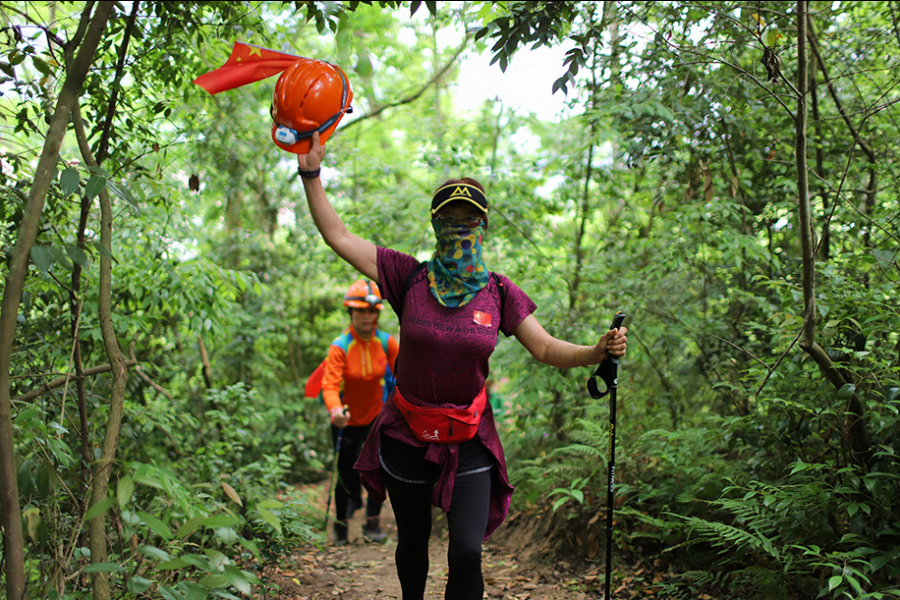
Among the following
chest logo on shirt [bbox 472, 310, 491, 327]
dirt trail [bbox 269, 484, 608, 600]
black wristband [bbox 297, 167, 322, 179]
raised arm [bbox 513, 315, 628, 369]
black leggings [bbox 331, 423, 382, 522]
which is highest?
black wristband [bbox 297, 167, 322, 179]

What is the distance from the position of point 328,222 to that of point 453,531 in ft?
5.06

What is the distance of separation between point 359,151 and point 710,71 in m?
5.41

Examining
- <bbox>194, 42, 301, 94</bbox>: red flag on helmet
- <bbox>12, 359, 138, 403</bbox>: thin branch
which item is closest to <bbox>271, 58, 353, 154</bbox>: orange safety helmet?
<bbox>194, 42, 301, 94</bbox>: red flag on helmet

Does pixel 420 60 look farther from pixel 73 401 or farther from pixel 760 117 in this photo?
Answer: pixel 73 401

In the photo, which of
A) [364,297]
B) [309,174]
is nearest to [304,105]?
[309,174]

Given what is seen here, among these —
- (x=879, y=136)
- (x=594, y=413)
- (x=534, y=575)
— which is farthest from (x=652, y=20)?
(x=534, y=575)

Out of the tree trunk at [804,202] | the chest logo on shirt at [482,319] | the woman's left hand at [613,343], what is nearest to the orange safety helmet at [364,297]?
the chest logo on shirt at [482,319]

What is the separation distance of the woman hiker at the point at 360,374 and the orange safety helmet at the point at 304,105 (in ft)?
9.57

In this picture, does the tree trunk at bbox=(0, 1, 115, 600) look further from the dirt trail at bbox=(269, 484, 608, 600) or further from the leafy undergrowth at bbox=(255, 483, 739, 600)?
the dirt trail at bbox=(269, 484, 608, 600)

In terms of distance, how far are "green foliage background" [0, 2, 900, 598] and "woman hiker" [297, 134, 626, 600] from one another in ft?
2.47

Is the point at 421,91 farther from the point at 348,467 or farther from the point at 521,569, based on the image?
the point at 521,569

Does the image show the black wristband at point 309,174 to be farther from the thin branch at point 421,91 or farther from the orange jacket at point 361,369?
the thin branch at point 421,91

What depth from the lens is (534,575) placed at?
4523 millimetres

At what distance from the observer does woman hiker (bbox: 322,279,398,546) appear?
5641 millimetres
